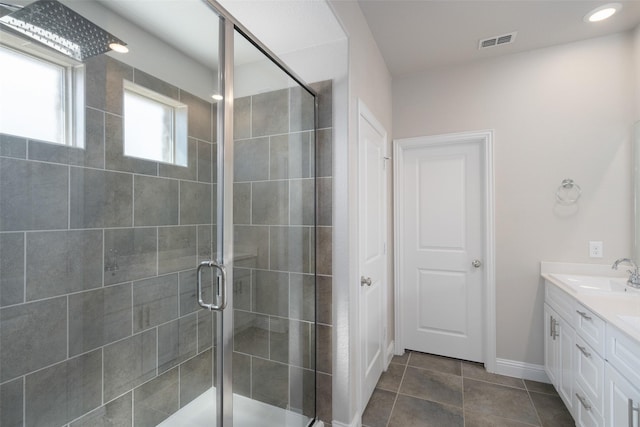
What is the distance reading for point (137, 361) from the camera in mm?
1565

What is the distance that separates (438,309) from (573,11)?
2.48 metres

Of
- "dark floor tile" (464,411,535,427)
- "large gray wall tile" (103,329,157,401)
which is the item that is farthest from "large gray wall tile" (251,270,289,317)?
"dark floor tile" (464,411,535,427)

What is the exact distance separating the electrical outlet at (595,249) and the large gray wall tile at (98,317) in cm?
316

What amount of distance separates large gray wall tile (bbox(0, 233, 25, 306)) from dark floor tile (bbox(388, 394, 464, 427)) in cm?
211

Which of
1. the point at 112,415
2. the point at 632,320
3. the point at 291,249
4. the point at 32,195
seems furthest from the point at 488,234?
the point at 32,195

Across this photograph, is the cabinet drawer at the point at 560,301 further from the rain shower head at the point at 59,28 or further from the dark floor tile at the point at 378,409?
the rain shower head at the point at 59,28

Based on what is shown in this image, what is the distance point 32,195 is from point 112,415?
116 centimetres

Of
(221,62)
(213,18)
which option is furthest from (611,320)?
(213,18)

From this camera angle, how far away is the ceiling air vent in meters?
2.21

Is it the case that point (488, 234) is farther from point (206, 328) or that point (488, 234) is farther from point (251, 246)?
point (206, 328)

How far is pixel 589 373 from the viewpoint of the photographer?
1.54 m

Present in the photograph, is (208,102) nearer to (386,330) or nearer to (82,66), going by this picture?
(82,66)

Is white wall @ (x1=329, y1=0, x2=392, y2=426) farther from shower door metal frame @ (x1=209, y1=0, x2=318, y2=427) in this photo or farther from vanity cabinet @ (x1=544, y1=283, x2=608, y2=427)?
vanity cabinet @ (x1=544, y1=283, x2=608, y2=427)

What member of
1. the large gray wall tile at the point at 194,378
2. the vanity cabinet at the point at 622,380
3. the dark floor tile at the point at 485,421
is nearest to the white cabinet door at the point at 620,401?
the vanity cabinet at the point at 622,380
